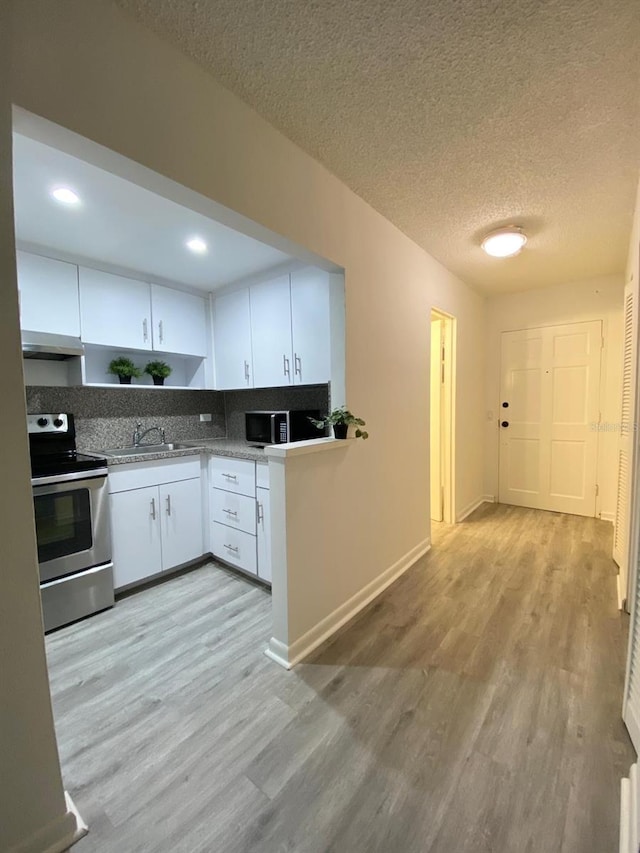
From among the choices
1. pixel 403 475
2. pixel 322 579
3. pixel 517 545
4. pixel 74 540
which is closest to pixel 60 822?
pixel 322 579

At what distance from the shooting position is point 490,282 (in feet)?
12.2

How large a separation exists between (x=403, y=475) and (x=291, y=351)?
49.5 inches

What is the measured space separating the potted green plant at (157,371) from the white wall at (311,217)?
1.79 meters

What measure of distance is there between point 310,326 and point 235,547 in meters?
1.72

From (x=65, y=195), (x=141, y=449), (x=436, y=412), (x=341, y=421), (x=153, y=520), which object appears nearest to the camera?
(x=65, y=195)

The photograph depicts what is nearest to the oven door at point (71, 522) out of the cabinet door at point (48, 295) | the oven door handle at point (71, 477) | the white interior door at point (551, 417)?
the oven door handle at point (71, 477)

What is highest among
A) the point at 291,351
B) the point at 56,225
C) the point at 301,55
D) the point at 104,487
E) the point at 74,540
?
the point at 301,55

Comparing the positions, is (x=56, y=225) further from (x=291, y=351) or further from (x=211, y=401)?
(x=211, y=401)

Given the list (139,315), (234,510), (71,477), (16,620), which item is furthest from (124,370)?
(16,620)

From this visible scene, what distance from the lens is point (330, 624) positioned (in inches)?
78.0

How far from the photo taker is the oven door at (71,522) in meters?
2.00

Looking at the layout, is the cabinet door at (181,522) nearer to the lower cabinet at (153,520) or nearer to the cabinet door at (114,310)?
the lower cabinet at (153,520)

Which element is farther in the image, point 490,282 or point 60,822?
point 490,282

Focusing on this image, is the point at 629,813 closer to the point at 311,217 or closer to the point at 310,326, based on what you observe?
the point at 311,217
